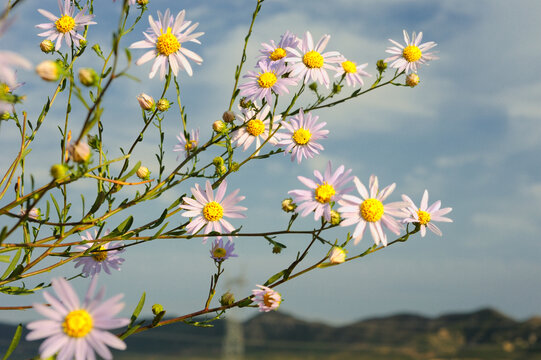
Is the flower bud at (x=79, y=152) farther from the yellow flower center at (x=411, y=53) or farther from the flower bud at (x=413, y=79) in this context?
the yellow flower center at (x=411, y=53)

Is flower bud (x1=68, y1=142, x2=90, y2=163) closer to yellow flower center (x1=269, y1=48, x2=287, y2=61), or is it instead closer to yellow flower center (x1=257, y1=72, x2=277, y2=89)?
yellow flower center (x1=257, y1=72, x2=277, y2=89)

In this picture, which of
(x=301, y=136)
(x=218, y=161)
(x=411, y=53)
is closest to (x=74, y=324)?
(x=218, y=161)

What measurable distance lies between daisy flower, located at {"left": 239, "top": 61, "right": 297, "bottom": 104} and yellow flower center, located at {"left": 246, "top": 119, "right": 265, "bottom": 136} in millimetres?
88

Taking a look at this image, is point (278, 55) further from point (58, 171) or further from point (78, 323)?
point (78, 323)

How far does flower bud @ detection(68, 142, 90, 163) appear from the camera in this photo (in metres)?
1.25

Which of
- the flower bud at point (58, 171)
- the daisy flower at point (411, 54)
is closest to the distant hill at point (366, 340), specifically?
the daisy flower at point (411, 54)

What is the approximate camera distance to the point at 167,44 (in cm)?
177

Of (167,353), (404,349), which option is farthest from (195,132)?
(167,353)

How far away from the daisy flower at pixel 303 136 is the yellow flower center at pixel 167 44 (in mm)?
485

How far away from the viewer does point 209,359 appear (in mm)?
70125

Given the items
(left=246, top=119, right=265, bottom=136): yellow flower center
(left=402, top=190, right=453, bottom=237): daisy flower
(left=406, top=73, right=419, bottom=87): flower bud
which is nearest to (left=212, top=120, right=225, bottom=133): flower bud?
(left=246, top=119, right=265, bottom=136): yellow flower center

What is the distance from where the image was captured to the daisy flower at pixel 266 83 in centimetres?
189

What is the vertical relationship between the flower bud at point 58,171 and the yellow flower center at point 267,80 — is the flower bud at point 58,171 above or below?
below

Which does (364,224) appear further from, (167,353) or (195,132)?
(167,353)
